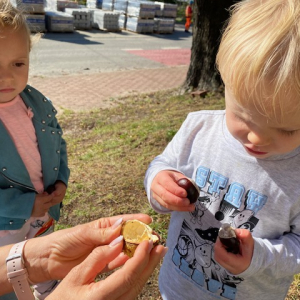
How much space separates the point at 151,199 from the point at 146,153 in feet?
8.23

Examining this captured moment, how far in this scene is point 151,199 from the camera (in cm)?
156

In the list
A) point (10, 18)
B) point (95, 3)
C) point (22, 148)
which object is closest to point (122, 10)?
point (95, 3)

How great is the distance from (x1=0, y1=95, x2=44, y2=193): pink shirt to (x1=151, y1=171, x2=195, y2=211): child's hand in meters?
0.80

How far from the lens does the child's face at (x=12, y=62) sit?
1643 mm

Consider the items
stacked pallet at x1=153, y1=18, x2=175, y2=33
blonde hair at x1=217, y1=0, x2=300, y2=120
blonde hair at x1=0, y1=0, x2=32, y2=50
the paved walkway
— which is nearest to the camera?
blonde hair at x1=217, y1=0, x2=300, y2=120

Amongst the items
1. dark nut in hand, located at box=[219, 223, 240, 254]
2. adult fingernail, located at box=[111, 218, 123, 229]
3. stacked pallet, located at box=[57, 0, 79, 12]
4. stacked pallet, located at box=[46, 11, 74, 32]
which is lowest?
stacked pallet, located at box=[46, 11, 74, 32]

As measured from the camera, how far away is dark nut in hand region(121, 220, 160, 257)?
129 centimetres

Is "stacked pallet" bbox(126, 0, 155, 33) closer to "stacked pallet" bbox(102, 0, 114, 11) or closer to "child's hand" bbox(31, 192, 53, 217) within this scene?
"stacked pallet" bbox(102, 0, 114, 11)

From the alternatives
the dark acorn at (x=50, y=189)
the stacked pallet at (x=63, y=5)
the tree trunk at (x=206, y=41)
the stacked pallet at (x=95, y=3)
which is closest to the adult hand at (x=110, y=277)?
the dark acorn at (x=50, y=189)

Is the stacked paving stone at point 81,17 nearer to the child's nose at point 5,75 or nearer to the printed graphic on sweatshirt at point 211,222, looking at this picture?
the child's nose at point 5,75

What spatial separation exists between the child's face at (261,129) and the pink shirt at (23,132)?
3.88 ft

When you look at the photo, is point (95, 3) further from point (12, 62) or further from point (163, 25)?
point (12, 62)

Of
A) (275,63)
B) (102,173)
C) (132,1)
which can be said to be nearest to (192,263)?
(275,63)

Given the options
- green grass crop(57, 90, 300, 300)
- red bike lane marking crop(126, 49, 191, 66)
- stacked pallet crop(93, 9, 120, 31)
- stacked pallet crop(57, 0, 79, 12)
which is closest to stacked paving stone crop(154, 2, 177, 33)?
stacked pallet crop(93, 9, 120, 31)
